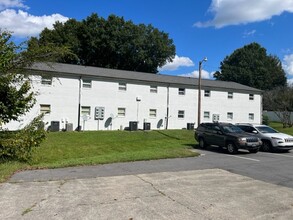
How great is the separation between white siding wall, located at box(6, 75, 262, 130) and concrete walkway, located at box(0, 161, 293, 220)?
17139mm

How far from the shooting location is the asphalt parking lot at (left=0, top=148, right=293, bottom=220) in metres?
6.14

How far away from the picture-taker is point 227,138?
17.9m

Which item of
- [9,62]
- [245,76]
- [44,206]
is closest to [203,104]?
[9,62]

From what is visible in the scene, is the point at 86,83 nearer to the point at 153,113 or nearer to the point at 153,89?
the point at 153,89

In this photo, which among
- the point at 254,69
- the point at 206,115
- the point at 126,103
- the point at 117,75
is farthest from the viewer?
the point at 254,69

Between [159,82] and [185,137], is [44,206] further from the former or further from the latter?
[159,82]

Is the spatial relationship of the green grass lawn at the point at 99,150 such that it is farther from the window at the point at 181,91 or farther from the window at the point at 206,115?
the window at the point at 206,115

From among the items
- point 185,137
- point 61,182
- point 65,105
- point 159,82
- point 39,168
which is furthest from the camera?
point 159,82

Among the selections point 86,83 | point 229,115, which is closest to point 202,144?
point 86,83

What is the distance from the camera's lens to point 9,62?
12.4 meters

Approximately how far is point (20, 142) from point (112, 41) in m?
38.1

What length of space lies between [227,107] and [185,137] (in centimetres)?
1383

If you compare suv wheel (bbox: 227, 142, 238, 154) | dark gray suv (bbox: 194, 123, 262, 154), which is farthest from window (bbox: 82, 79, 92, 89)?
suv wheel (bbox: 227, 142, 238, 154)

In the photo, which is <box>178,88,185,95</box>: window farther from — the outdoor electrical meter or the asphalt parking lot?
the asphalt parking lot
